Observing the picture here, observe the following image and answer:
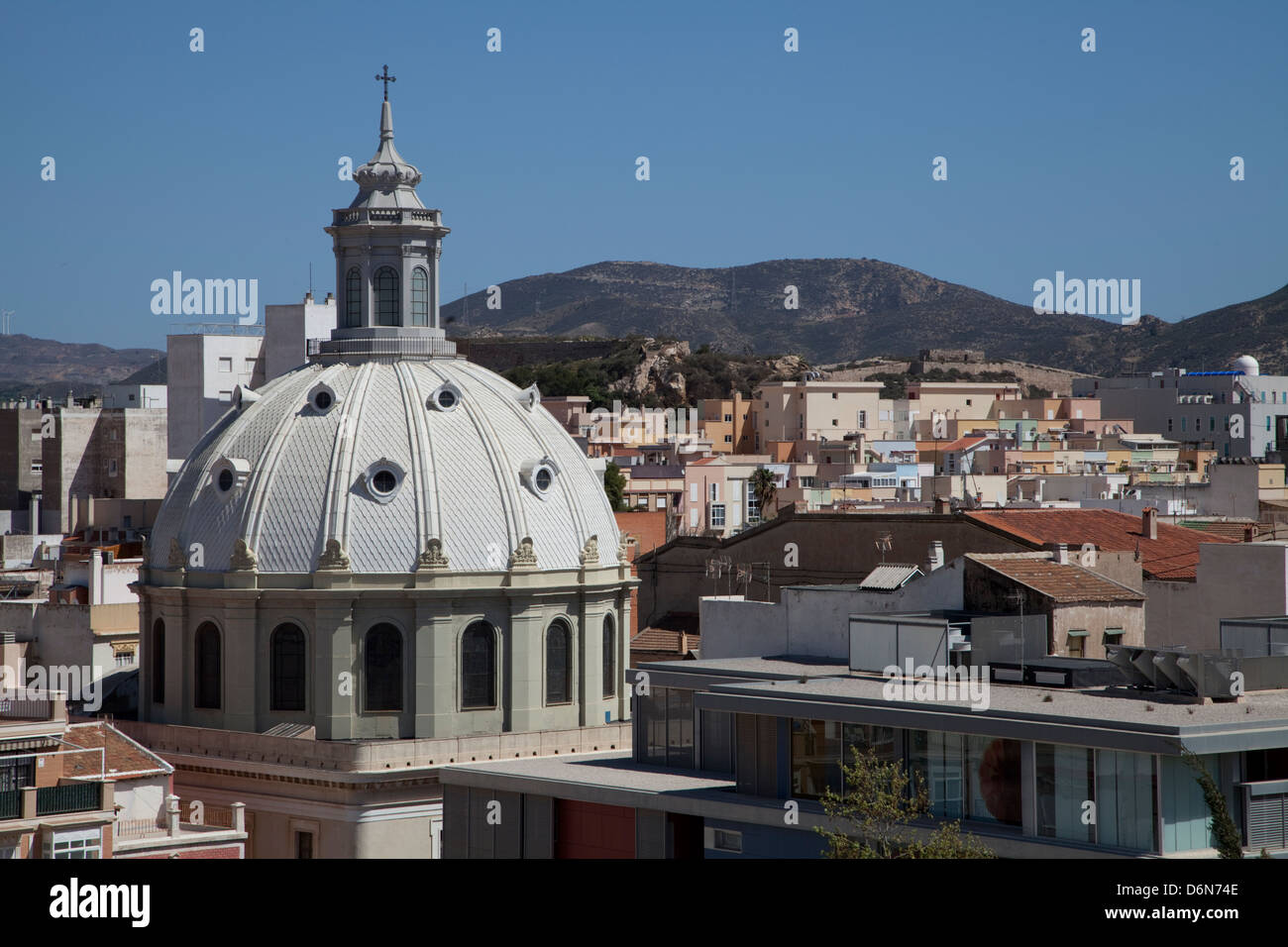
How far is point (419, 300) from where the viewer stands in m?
59.4

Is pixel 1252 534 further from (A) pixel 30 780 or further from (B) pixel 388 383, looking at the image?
(A) pixel 30 780

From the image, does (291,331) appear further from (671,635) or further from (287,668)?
(287,668)

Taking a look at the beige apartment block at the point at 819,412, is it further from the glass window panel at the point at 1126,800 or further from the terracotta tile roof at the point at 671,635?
the glass window panel at the point at 1126,800

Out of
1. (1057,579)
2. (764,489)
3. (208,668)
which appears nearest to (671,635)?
(208,668)

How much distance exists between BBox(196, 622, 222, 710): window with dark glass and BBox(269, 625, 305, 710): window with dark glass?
1680mm

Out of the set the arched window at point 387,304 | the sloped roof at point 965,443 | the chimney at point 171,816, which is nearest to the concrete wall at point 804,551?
the arched window at point 387,304

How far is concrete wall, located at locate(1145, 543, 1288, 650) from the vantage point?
43.2 metres

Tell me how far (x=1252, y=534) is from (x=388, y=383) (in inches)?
915

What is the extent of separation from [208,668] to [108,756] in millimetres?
9887

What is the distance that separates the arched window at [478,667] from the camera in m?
53.0

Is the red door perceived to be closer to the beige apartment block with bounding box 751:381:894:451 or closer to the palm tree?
the palm tree

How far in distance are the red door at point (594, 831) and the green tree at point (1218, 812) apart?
11.8 metres
